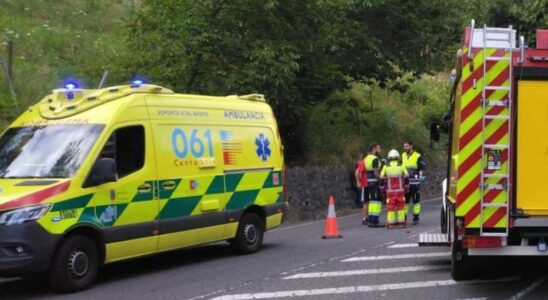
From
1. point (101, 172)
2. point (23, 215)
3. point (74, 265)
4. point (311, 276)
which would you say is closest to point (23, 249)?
point (23, 215)

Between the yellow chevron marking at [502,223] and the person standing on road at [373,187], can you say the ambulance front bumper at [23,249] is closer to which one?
the yellow chevron marking at [502,223]

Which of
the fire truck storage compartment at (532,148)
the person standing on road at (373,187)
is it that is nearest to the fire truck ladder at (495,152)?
the fire truck storage compartment at (532,148)

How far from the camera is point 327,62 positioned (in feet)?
67.9

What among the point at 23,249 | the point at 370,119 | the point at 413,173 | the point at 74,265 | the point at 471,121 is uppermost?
the point at 370,119

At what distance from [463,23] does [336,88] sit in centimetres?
468

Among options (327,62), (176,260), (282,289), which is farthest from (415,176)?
(282,289)

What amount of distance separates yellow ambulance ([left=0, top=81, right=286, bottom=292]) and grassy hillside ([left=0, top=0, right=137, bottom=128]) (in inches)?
243

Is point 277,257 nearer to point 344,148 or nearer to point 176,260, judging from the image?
point 176,260

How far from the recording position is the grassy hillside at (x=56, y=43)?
1691cm

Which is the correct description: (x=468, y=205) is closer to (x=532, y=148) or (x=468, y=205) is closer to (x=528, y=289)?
(x=532, y=148)

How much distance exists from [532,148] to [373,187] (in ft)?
28.2

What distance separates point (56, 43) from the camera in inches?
840

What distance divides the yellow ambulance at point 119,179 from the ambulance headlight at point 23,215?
0.01 meters

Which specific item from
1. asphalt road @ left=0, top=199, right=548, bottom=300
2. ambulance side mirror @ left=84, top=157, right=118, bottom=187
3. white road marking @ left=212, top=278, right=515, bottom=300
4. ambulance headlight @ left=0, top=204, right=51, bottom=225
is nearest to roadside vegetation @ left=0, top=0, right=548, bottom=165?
asphalt road @ left=0, top=199, right=548, bottom=300
